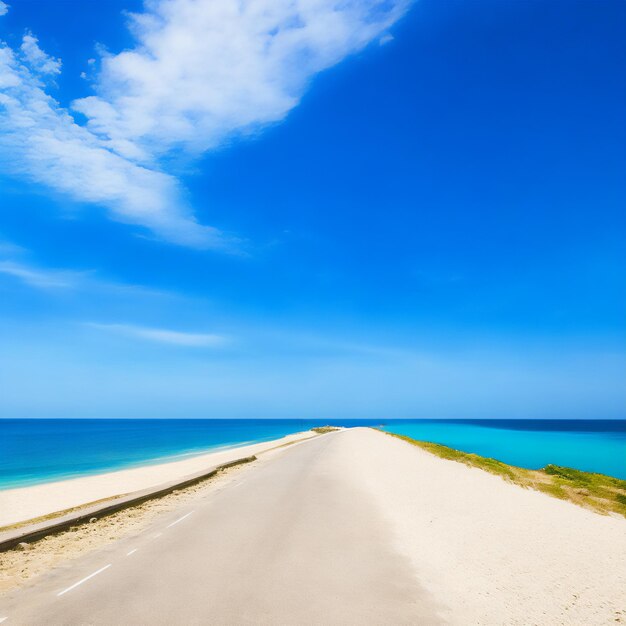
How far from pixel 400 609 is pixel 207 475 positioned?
20.6 metres

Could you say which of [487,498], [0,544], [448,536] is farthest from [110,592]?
[487,498]

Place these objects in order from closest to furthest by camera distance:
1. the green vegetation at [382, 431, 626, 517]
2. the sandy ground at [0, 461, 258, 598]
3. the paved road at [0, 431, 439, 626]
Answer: the paved road at [0, 431, 439, 626] < the sandy ground at [0, 461, 258, 598] < the green vegetation at [382, 431, 626, 517]

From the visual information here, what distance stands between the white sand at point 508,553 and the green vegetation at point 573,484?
1899 millimetres

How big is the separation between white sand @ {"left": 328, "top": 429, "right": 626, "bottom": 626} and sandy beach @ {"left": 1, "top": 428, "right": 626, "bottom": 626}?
0.04 m

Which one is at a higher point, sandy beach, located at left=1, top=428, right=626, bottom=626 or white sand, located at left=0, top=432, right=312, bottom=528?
sandy beach, located at left=1, top=428, right=626, bottom=626

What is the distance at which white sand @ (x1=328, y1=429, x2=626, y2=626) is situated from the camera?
25.2 feet

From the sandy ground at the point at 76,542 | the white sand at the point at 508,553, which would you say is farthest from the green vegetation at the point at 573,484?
the sandy ground at the point at 76,542

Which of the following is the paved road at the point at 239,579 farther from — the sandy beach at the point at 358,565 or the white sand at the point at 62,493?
the white sand at the point at 62,493

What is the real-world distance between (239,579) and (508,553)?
22.2 ft

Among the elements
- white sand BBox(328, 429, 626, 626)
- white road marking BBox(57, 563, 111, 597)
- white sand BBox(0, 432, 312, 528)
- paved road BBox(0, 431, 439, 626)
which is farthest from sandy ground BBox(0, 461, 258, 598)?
white sand BBox(328, 429, 626, 626)

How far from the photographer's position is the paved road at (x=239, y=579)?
7.21 m

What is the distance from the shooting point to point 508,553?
35.3 feet

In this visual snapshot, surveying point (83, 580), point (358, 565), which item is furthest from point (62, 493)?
point (358, 565)

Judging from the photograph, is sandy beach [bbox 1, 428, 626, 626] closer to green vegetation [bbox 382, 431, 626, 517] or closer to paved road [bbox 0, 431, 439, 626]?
paved road [bbox 0, 431, 439, 626]
